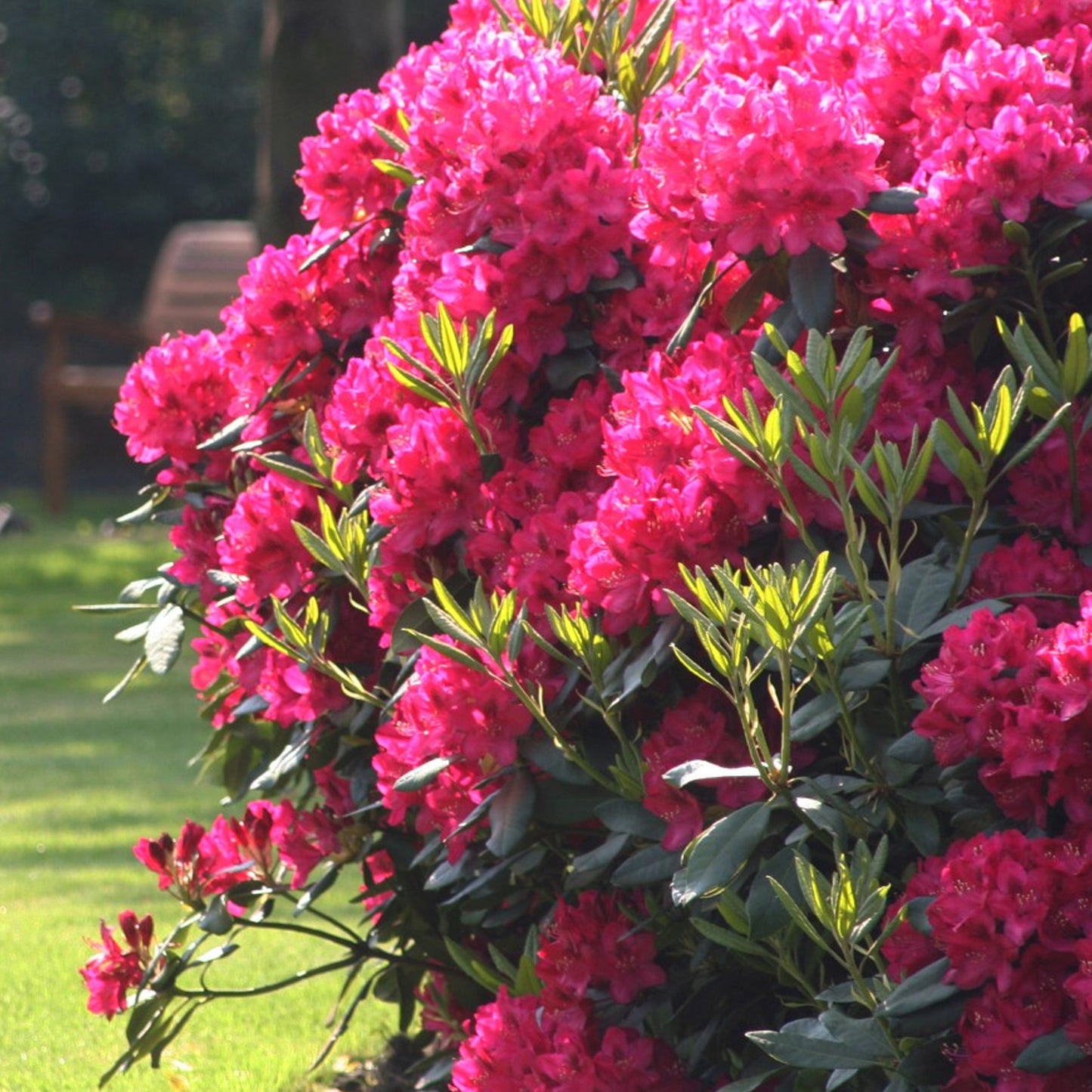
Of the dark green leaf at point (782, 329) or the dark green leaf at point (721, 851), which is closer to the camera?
the dark green leaf at point (721, 851)

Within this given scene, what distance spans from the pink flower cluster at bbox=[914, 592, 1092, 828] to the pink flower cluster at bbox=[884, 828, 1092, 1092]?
7cm

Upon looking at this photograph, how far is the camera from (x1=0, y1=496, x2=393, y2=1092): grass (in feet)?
11.3

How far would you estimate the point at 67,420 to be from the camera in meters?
17.5

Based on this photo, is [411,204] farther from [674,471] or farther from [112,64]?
[112,64]

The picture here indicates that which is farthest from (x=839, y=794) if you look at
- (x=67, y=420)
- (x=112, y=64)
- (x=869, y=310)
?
(x=112, y=64)

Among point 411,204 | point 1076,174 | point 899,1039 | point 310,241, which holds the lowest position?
point 899,1039

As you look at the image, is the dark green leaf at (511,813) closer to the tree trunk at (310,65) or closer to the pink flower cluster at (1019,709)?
the pink flower cluster at (1019,709)

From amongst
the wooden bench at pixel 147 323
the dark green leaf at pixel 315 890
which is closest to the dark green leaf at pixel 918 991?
the dark green leaf at pixel 315 890

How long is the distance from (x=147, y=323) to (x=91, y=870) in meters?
12.2

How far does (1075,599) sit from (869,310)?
420 millimetres

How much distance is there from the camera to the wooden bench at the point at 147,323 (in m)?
14.9

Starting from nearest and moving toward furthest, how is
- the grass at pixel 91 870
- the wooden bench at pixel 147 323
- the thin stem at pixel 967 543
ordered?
the thin stem at pixel 967 543 < the grass at pixel 91 870 < the wooden bench at pixel 147 323

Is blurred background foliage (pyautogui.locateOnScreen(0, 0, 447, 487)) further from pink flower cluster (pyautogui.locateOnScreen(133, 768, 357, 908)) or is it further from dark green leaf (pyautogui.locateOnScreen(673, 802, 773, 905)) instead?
dark green leaf (pyautogui.locateOnScreen(673, 802, 773, 905))

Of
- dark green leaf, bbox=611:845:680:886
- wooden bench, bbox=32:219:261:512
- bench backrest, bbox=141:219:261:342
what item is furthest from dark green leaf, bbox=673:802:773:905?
bench backrest, bbox=141:219:261:342
